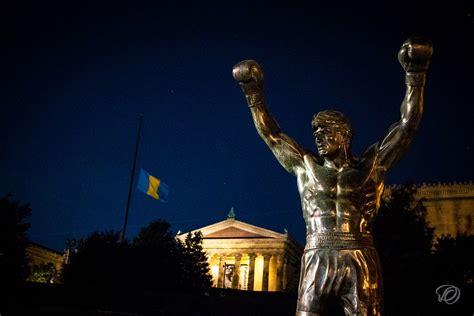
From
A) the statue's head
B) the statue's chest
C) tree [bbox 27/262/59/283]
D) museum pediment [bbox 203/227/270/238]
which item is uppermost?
museum pediment [bbox 203/227/270/238]

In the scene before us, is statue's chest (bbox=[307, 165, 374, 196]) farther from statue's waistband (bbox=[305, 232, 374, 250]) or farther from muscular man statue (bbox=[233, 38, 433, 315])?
statue's waistband (bbox=[305, 232, 374, 250])

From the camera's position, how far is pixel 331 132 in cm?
306

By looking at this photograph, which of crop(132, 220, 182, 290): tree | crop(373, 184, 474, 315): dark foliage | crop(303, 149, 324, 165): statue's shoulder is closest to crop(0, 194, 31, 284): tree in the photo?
crop(132, 220, 182, 290): tree

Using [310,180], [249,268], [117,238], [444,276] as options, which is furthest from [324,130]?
[249,268]

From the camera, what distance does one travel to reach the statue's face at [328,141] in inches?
120

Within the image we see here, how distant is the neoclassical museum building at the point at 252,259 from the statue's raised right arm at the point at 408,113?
52.1 metres

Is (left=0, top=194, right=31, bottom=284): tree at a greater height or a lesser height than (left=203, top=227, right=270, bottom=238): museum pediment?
lesser

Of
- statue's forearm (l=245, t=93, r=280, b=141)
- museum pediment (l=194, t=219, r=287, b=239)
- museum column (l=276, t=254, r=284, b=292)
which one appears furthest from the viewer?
museum pediment (l=194, t=219, r=287, b=239)

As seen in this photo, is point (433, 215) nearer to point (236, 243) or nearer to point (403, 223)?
point (236, 243)

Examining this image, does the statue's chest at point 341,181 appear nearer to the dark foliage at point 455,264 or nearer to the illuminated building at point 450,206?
the dark foliage at point 455,264

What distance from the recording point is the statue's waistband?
2.76 metres

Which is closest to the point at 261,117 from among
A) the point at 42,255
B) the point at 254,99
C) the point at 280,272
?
the point at 254,99

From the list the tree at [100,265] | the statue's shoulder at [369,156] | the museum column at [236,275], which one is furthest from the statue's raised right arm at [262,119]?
the museum column at [236,275]

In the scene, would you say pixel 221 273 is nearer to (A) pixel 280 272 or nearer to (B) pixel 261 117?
(A) pixel 280 272
